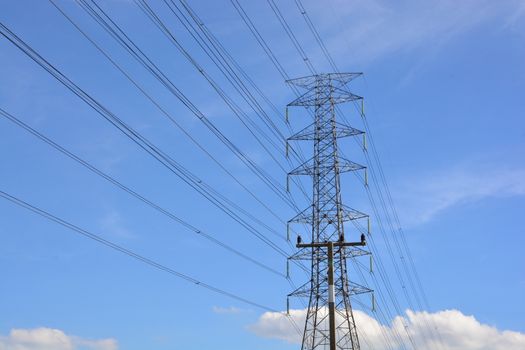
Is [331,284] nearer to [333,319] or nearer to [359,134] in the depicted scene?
[333,319]

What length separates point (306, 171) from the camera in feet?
145

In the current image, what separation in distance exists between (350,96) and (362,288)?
12.6 m

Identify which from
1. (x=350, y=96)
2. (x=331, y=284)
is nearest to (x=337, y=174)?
(x=350, y=96)

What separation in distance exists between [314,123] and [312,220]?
23.8 ft

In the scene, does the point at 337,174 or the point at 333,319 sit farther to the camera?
the point at 337,174

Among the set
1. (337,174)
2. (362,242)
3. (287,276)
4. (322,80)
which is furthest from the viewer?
(322,80)

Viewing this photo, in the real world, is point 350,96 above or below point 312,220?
above

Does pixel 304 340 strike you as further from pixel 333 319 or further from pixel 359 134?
pixel 359 134

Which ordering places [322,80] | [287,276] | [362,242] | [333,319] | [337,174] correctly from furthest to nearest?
[322,80] < [337,174] < [287,276] < [362,242] < [333,319]

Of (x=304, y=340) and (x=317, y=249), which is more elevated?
(x=317, y=249)

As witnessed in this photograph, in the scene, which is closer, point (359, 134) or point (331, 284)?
point (331, 284)

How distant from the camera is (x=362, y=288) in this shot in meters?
40.8

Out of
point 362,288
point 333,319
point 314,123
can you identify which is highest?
point 314,123

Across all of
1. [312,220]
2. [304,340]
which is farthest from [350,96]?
[304,340]
